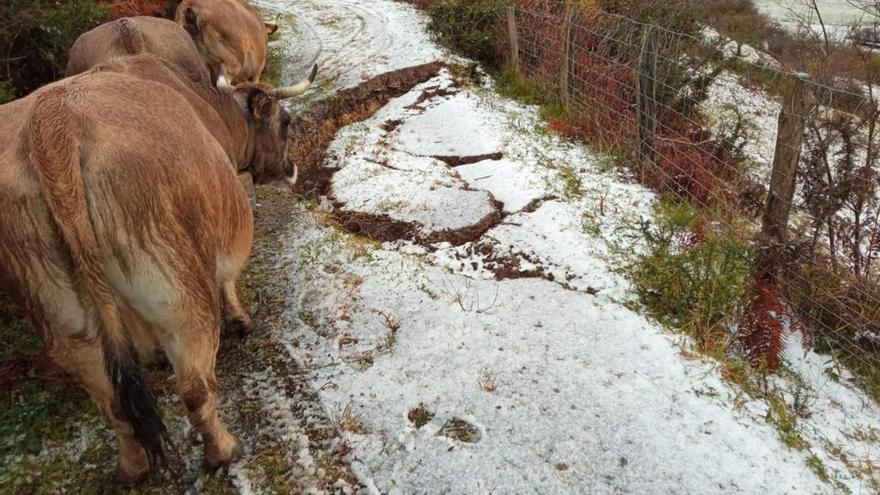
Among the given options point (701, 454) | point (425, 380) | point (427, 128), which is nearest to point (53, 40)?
point (427, 128)

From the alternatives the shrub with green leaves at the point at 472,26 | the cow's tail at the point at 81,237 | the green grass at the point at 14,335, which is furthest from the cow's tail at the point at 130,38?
the shrub with green leaves at the point at 472,26

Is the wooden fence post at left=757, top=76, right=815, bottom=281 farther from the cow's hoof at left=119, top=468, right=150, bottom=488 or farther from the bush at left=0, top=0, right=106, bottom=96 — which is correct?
the bush at left=0, top=0, right=106, bottom=96

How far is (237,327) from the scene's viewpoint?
12.3ft

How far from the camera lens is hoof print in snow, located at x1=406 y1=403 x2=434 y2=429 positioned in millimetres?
3066

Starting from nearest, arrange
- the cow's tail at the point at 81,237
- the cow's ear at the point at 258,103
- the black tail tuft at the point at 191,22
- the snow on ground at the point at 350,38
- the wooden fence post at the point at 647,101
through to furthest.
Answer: the cow's tail at the point at 81,237, the cow's ear at the point at 258,103, the wooden fence post at the point at 647,101, the black tail tuft at the point at 191,22, the snow on ground at the point at 350,38

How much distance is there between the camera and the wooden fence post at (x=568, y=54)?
732 centimetres

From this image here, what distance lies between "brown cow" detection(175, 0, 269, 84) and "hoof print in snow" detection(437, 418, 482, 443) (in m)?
5.99

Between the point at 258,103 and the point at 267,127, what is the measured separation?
0.86ft

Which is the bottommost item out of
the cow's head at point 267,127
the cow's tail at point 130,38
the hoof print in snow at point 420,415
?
the hoof print in snow at point 420,415

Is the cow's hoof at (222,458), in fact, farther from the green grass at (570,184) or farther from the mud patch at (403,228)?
the green grass at (570,184)

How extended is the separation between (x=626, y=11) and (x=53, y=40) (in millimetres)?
8393

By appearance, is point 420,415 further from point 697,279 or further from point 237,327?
point 697,279

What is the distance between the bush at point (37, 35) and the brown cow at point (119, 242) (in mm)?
3625

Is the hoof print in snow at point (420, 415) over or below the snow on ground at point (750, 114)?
over
